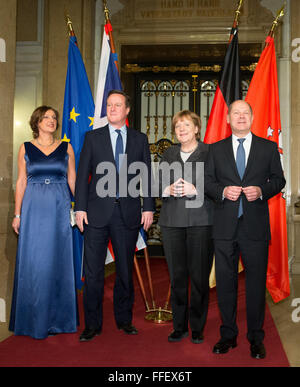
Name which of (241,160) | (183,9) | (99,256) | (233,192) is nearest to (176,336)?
(99,256)

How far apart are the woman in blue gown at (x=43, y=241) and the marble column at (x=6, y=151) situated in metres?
0.51

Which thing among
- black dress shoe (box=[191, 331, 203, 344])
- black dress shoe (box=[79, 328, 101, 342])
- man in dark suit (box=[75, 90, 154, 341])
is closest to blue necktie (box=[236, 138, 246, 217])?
man in dark suit (box=[75, 90, 154, 341])

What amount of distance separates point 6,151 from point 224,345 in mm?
2522

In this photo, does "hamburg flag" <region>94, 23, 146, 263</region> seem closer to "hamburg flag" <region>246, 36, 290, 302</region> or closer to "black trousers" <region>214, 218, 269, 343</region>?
"hamburg flag" <region>246, 36, 290, 302</region>

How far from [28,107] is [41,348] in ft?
12.7

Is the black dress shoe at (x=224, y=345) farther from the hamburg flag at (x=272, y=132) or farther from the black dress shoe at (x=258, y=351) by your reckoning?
the hamburg flag at (x=272, y=132)

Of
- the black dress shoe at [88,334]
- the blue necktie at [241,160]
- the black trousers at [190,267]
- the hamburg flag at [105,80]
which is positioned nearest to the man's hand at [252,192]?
the blue necktie at [241,160]

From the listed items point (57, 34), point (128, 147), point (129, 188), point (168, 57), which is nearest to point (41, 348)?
point (129, 188)

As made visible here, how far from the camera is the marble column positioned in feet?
11.8

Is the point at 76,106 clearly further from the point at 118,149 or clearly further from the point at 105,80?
the point at 118,149

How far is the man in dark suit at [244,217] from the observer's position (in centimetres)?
262

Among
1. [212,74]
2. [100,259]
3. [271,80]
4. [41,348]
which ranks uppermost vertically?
[212,74]

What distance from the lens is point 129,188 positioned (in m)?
2.98

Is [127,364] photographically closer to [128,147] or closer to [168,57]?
[128,147]
